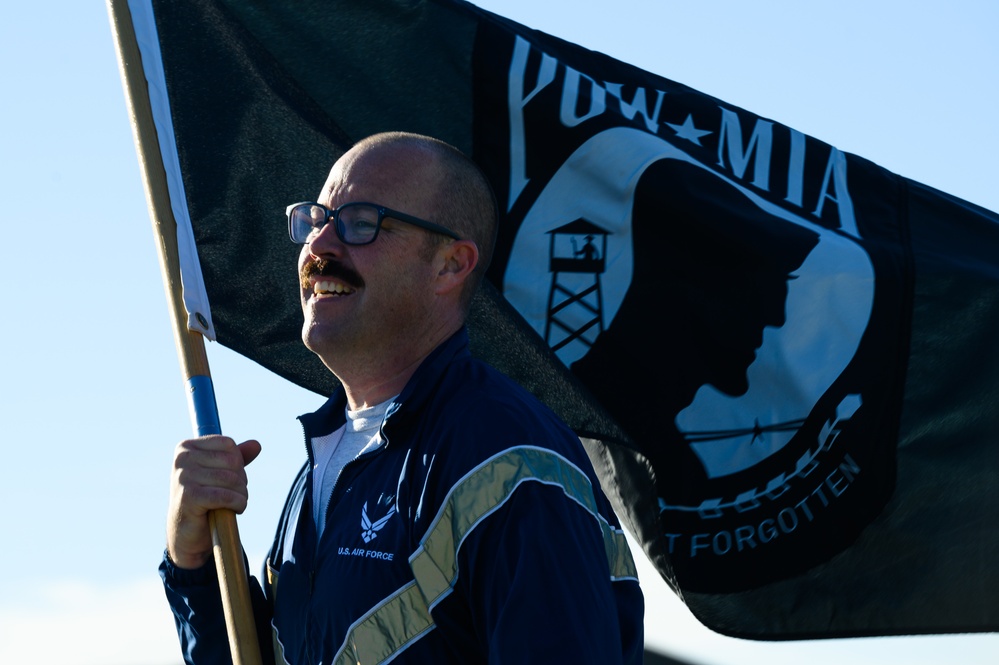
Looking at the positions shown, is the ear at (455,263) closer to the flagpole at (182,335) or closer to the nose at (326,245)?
the nose at (326,245)

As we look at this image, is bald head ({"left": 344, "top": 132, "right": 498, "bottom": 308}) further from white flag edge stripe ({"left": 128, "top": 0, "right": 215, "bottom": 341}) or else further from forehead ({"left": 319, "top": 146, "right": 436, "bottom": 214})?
white flag edge stripe ({"left": 128, "top": 0, "right": 215, "bottom": 341})

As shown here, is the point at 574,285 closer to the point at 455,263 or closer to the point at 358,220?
the point at 455,263

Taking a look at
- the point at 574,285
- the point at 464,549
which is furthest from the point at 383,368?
the point at 574,285

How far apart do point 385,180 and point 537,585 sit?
1133 mm

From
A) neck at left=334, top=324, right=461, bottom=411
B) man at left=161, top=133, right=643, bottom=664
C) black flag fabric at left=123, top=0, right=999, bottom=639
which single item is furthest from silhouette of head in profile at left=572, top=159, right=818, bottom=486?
neck at left=334, top=324, right=461, bottom=411

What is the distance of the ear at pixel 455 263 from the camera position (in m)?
3.27

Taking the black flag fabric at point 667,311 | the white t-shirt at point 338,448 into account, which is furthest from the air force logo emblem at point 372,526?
the black flag fabric at point 667,311

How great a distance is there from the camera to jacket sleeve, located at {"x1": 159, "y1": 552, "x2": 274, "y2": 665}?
3246mm

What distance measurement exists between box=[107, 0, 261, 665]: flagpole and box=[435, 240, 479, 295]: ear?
56 cm

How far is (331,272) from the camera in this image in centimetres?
319

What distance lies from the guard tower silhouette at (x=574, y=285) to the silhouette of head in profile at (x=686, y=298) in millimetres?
71

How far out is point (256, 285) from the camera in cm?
475

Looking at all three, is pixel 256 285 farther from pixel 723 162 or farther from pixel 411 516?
pixel 411 516

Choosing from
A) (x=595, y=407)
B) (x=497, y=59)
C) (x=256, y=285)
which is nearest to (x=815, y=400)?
(x=595, y=407)
